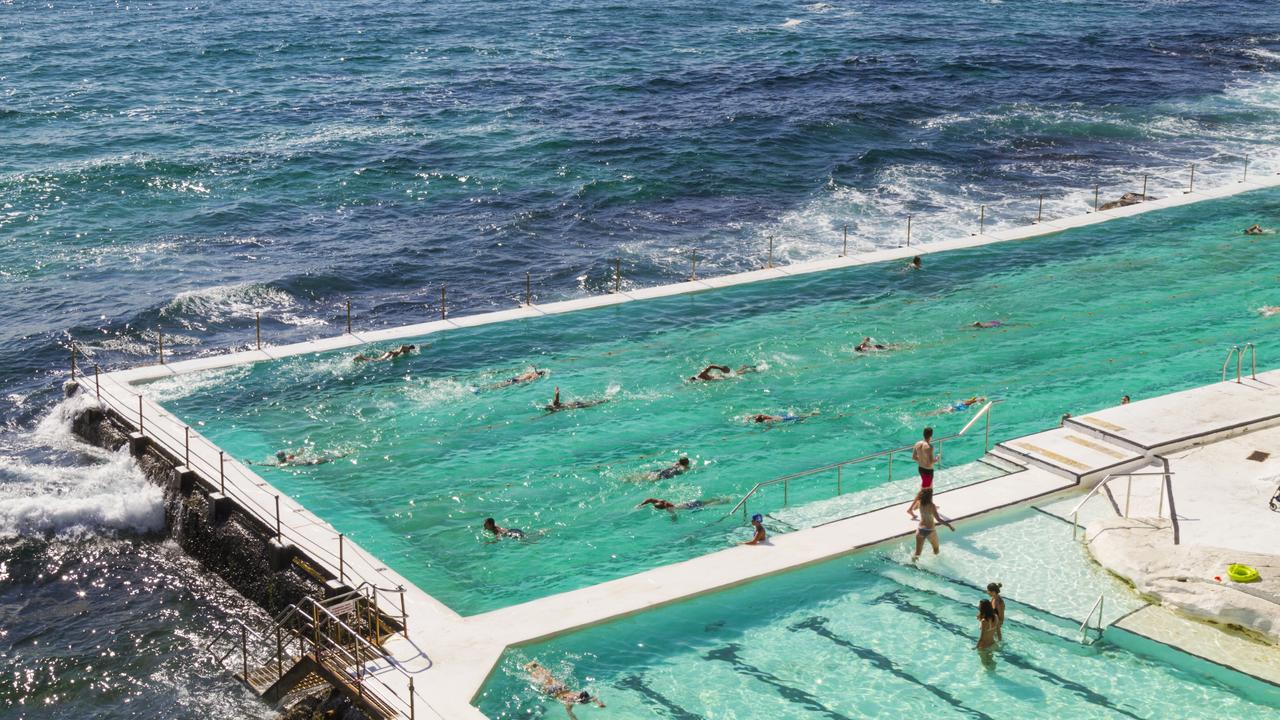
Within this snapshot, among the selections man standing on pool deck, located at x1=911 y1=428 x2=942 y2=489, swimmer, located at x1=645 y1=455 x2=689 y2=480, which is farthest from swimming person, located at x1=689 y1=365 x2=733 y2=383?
man standing on pool deck, located at x1=911 y1=428 x2=942 y2=489

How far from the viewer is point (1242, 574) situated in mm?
18391

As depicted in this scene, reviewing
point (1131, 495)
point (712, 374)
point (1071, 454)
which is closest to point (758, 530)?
point (1131, 495)

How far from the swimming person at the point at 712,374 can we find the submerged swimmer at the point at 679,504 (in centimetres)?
595

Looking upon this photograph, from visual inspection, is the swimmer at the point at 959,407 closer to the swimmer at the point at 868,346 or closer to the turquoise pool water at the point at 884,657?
the swimmer at the point at 868,346

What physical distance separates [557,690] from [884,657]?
455 cm

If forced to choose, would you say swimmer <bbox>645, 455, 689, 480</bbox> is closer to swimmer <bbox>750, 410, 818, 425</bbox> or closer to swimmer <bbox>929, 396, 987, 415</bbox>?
swimmer <bbox>750, 410, 818, 425</bbox>

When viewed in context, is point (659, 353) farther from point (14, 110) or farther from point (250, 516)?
point (14, 110)

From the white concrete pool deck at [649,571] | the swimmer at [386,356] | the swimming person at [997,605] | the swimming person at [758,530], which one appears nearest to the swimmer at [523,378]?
the swimmer at [386,356]

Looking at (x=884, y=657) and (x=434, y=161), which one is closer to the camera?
(x=884, y=657)

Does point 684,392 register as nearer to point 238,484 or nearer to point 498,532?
point 498,532

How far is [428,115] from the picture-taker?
202ft

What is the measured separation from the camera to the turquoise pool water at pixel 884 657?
17.0m

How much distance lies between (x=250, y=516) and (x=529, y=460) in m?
5.57

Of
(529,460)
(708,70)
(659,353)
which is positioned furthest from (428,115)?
(529,460)
